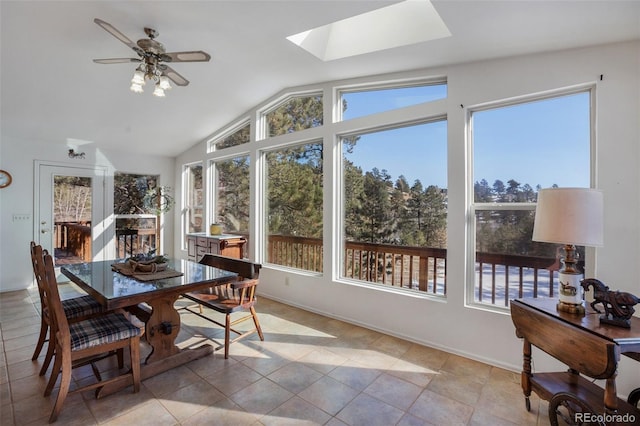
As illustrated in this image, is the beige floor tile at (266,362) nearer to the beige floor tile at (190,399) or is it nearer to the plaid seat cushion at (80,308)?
the beige floor tile at (190,399)

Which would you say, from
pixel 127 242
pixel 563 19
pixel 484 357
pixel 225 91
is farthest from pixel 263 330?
pixel 127 242

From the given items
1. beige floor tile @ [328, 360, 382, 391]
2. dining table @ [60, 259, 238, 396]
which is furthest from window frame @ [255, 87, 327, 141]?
→ beige floor tile @ [328, 360, 382, 391]

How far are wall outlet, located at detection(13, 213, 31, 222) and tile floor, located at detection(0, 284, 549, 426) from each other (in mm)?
2291

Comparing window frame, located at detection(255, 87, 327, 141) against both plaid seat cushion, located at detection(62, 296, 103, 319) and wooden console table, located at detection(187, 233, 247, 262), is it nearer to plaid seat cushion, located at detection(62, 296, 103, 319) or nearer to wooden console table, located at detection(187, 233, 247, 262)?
wooden console table, located at detection(187, 233, 247, 262)

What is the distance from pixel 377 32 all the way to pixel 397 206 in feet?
5.49

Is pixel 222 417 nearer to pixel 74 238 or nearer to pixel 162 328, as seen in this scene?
pixel 162 328

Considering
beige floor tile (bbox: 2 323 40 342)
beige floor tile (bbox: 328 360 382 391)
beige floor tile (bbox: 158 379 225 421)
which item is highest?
beige floor tile (bbox: 2 323 40 342)

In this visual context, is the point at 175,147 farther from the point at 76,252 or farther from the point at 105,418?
the point at 105,418

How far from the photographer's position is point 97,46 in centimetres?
276

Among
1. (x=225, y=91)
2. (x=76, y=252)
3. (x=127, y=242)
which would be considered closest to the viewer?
(x=225, y=91)

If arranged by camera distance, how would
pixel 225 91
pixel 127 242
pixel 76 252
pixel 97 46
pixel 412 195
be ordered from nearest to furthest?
pixel 97 46
pixel 412 195
pixel 225 91
pixel 76 252
pixel 127 242

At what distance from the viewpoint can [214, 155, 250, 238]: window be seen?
4.81 metres

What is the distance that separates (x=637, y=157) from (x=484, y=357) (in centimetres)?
184

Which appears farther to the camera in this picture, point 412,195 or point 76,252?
point 76,252
